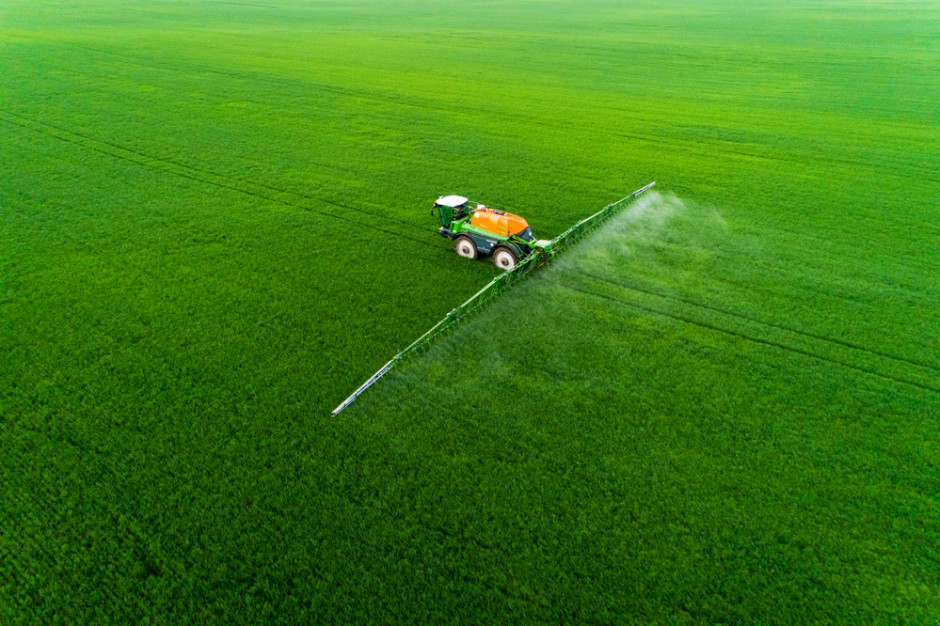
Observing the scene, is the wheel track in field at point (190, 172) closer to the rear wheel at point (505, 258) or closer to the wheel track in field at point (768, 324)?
the rear wheel at point (505, 258)

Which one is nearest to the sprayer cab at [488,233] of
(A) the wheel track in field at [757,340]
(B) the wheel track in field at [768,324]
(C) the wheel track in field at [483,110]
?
(A) the wheel track in field at [757,340]

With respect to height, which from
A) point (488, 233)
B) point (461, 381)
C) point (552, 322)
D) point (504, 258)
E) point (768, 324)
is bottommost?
point (461, 381)

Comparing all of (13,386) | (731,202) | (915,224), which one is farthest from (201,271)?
(915,224)

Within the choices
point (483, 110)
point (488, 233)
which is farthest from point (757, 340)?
point (483, 110)

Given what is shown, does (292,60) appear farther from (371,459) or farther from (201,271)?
(371,459)

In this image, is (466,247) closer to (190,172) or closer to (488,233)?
(488,233)

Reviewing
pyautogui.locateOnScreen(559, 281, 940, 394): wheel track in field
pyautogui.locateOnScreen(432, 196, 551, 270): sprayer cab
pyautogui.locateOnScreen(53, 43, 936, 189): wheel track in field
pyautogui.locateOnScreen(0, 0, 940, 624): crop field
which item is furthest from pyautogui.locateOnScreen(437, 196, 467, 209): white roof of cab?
pyautogui.locateOnScreen(53, 43, 936, 189): wheel track in field
